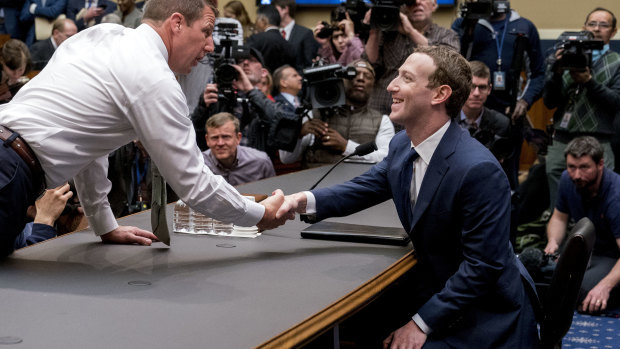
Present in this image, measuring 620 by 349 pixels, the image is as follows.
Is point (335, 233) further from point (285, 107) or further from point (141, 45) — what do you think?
point (285, 107)

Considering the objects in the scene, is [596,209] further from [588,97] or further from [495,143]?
[588,97]

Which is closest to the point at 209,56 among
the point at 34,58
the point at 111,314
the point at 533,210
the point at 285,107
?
the point at 285,107

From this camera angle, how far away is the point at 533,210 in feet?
19.1

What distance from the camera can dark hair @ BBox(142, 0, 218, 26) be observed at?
2.20 meters

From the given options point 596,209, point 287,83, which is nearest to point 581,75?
point 596,209

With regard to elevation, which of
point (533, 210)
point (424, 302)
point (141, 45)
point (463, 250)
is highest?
point (141, 45)

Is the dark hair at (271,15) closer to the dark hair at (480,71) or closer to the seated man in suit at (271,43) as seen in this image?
the seated man in suit at (271,43)

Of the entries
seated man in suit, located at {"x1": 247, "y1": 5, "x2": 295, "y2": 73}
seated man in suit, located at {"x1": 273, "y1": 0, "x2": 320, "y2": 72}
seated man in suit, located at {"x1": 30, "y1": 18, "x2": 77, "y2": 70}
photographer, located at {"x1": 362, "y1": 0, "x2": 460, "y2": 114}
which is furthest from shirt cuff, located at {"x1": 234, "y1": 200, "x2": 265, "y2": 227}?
seated man in suit, located at {"x1": 273, "y1": 0, "x2": 320, "y2": 72}

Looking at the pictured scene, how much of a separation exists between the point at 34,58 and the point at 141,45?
4781mm

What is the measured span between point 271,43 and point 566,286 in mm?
4679

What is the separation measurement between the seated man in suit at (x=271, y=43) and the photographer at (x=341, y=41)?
2.01 feet

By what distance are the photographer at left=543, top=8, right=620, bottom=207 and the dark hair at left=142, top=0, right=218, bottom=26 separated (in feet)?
11.0

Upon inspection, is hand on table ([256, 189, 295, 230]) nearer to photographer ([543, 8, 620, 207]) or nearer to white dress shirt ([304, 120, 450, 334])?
white dress shirt ([304, 120, 450, 334])

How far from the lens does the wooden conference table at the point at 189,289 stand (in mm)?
1496
